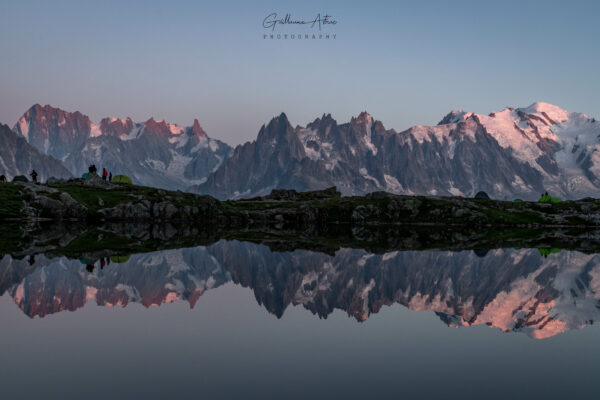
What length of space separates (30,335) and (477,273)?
42.8 m

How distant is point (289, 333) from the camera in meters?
26.9

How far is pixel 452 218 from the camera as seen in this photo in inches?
7077

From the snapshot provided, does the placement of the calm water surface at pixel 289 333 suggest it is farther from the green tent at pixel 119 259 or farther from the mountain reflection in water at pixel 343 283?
the green tent at pixel 119 259

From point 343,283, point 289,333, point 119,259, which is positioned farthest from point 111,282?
point 289,333

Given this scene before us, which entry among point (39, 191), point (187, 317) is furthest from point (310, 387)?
point (39, 191)

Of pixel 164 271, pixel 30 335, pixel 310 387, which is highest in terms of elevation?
pixel 164 271

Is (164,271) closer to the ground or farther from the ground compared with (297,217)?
closer to the ground

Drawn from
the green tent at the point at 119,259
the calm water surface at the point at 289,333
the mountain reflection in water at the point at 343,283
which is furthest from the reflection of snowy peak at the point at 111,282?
the green tent at the point at 119,259

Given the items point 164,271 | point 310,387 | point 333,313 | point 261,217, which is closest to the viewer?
point 310,387

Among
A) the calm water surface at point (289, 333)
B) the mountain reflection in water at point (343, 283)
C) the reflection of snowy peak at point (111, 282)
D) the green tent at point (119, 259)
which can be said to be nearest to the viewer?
the calm water surface at point (289, 333)

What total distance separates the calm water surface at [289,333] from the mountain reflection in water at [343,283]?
204mm

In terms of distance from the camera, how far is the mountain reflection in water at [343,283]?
109 feet

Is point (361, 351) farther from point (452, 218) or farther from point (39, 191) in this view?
point (452, 218)

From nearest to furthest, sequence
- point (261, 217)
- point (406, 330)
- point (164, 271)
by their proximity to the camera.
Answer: point (406, 330) → point (164, 271) → point (261, 217)
